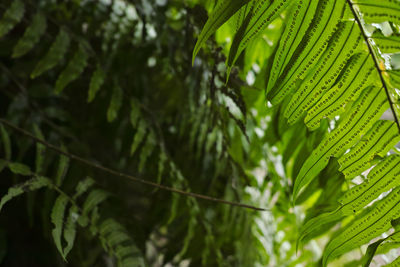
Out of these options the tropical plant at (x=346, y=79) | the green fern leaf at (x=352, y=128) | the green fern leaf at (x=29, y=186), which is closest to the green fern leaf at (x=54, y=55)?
the green fern leaf at (x=29, y=186)

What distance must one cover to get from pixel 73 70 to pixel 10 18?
18cm

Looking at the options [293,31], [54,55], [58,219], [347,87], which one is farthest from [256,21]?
[54,55]

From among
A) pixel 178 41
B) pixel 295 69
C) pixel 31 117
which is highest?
pixel 178 41

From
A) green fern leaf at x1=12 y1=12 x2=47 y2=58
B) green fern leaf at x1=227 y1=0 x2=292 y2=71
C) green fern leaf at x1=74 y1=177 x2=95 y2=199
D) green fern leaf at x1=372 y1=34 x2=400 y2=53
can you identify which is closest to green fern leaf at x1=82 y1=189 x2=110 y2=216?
green fern leaf at x1=74 y1=177 x2=95 y2=199

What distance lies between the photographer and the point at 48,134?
1069 mm

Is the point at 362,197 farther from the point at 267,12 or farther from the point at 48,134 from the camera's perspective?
the point at 48,134

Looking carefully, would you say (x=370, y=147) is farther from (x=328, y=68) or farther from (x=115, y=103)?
(x=115, y=103)

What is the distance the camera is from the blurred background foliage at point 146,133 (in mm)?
886

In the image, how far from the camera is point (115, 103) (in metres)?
0.96

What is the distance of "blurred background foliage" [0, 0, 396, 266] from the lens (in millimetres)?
886

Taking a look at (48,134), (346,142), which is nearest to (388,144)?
(346,142)

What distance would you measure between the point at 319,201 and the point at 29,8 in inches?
37.4

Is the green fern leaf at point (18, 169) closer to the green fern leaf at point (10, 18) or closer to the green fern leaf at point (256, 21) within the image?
the green fern leaf at point (10, 18)

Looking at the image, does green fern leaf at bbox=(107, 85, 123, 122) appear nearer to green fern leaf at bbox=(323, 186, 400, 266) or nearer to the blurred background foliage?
the blurred background foliage
